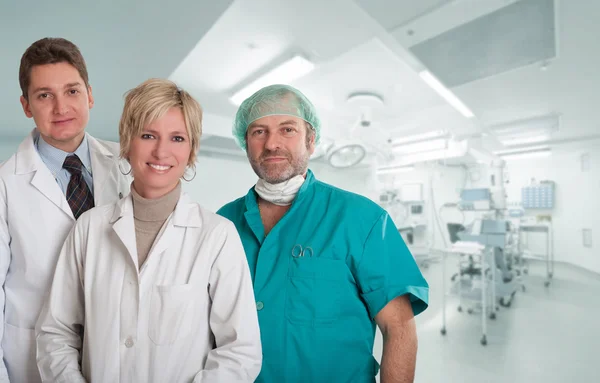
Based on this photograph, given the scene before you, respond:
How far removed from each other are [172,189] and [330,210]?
51cm

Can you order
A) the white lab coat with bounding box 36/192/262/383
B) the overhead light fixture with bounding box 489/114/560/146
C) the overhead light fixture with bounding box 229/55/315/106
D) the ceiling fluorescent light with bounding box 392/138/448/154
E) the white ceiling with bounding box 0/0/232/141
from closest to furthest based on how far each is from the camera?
the white lab coat with bounding box 36/192/262/383
the white ceiling with bounding box 0/0/232/141
the overhead light fixture with bounding box 229/55/315/106
the overhead light fixture with bounding box 489/114/560/146
the ceiling fluorescent light with bounding box 392/138/448/154

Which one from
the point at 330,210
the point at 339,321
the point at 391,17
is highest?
the point at 391,17

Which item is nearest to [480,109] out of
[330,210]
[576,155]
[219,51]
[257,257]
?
[219,51]

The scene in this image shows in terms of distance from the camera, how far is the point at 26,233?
0.83 meters

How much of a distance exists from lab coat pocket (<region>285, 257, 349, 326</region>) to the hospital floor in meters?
1.97

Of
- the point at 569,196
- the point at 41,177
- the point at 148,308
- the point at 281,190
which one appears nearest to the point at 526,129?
the point at 569,196

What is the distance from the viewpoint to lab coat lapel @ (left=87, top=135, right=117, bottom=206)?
0.96 m

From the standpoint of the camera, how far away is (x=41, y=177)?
864 millimetres

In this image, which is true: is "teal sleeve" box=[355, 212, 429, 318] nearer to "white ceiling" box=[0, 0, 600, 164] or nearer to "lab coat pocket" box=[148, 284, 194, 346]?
"lab coat pocket" box=[148, 284, 194, 346]

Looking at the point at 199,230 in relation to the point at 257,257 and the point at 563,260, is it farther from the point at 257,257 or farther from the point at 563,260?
the point at 563,260

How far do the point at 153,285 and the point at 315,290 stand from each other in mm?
469

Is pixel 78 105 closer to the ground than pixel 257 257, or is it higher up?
higher up

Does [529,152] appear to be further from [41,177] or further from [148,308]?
[41,177]

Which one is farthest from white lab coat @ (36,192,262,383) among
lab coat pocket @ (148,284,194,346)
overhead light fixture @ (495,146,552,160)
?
overhead light fixture @ (495,146,552,160)
